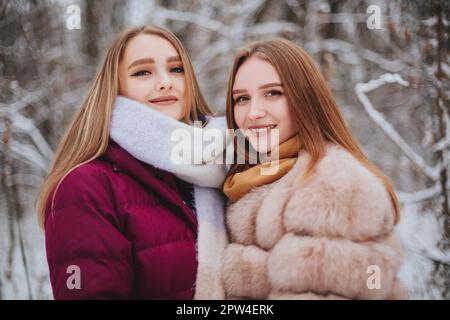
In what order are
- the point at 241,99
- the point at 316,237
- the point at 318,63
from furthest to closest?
the point at 318,63, the point at 241,99, the point at 316,237

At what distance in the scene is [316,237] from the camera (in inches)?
73.6

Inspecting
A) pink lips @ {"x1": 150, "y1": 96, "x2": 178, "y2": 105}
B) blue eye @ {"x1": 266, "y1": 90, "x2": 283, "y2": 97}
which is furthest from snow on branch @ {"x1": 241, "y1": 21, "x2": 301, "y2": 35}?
pink lips @ {"x1": 150, "y1": 96, "x2": 178, "y2": 105}

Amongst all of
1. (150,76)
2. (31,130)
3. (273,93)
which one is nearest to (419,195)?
(273,93)

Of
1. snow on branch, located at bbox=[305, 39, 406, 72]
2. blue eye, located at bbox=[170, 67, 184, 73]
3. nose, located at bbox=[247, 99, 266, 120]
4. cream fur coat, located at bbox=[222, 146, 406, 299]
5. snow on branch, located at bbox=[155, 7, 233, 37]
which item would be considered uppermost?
snow on branch, located at bbox=[155, 7, 233, 37]

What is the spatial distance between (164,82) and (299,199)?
2.35 feet

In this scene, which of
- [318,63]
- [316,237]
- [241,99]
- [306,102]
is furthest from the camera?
[318,63]

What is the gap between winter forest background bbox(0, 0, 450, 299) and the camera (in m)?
2.38

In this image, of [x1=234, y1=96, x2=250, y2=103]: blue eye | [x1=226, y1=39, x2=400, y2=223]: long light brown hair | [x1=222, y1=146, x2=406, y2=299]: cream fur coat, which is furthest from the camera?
[x1=234, y1=96, x2=250, y2=103]: blue eye

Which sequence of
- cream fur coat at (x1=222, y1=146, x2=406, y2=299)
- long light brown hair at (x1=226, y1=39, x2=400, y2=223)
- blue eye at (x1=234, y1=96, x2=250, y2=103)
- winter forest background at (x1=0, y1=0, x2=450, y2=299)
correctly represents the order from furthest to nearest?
1. winter forest background at (x1=0, y1=0, x2=450, y2=299)
2. blue eye at (x1=234, y1=96, x2=250, y2=103)
3. long light brown hair at (x1=226, y1=39, x2=400, y2=223)
4. cream fur coat at (x1=222, y1=146, x2=406, y2=299)

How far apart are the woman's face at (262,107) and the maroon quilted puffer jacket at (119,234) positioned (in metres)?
0.40

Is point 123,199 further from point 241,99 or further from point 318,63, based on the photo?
point 318,63

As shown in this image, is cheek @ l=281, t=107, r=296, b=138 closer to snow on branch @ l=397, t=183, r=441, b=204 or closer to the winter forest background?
the winter forest background

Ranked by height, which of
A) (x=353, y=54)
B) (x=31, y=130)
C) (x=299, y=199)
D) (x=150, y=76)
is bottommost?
(x=299, y=199)

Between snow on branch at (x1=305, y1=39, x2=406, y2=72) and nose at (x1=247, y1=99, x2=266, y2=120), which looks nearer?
nose at (x1=247, y1=99, x2=266, y2=120)
